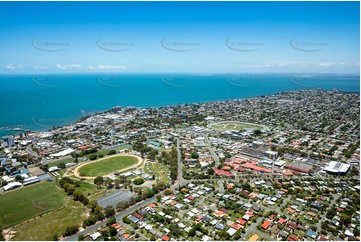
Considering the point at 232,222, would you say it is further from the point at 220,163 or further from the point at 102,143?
the point at 102,143

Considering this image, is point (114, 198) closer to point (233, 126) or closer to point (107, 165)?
point (107, 165)

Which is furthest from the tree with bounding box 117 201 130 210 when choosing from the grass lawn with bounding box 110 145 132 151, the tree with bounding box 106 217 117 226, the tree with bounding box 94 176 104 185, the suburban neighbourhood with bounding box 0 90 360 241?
the grass lawn with bounding box 110 145 132 151

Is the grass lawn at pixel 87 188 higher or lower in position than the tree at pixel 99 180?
lower

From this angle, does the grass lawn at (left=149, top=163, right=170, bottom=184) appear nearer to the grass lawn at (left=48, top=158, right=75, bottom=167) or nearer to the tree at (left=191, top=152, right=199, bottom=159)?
the tree at (left=191, top=152, right=199, bottom=159)

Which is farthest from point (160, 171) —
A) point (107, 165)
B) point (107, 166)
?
point (107, 165)

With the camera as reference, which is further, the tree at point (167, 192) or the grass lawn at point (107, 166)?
the grass lawn at point (107, 166)

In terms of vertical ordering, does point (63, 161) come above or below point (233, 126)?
below

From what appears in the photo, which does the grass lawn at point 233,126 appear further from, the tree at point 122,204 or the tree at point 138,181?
the tree at point 122,204

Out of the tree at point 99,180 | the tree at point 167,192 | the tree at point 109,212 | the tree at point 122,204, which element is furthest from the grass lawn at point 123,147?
the tree at point 109,212
